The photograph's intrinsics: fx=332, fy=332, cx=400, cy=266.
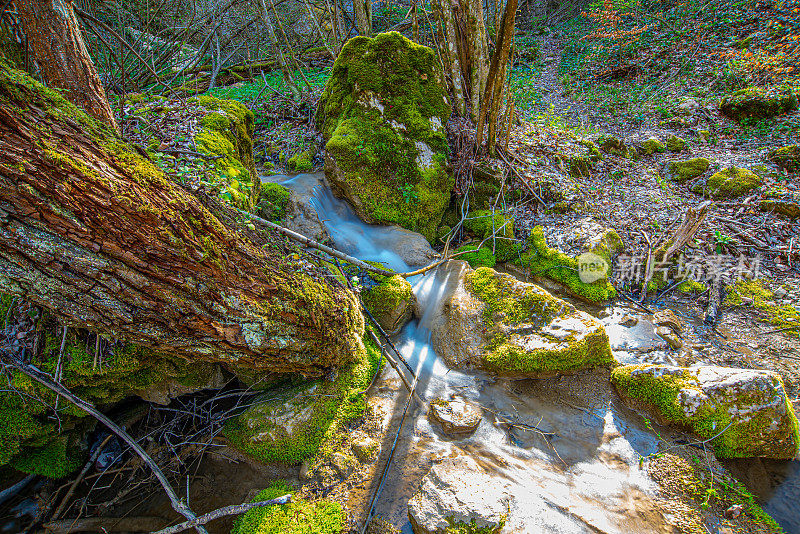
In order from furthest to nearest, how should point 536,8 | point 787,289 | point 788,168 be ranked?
point 536,8 → point 788,168 → point 787,289

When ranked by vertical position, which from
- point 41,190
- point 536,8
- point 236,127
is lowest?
point 41,190

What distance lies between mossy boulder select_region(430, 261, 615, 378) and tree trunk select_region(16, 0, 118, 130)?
387 centimetres

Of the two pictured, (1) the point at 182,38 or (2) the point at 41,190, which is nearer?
(2) the point at 41,190

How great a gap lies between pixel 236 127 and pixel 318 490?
4635mm

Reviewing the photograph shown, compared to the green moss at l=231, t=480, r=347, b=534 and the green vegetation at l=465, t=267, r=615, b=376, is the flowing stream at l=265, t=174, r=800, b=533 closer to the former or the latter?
the green vegetation at l=465, t=267, r=615, b=376

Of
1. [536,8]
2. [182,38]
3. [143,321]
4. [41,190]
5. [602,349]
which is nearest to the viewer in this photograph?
[41,190]

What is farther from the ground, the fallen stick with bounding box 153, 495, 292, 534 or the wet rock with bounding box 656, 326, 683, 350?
the fallen stick with bounding box 153, 495, 292, 534

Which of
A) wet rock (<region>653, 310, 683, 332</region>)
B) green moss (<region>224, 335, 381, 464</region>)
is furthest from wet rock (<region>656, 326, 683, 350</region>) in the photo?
green moss (<region>224, 335, 381, 464</region>)

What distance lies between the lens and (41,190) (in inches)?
64.1

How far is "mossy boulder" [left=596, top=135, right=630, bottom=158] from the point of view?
7.88 meters

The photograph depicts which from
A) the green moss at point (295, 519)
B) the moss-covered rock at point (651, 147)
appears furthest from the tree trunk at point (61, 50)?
the moss-covered rock at point (651, 147)

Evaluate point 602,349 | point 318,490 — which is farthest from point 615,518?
point 318,490

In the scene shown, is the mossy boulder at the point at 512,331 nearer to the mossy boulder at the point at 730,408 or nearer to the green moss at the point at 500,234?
the mossy boulder at the point at 730,408

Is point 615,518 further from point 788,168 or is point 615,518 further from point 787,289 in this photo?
Result: point 788,168
